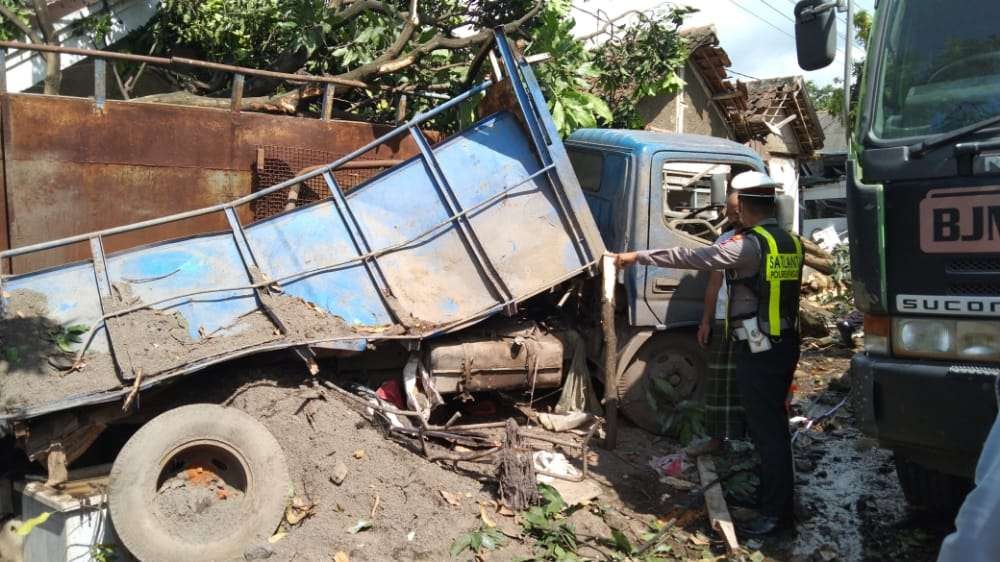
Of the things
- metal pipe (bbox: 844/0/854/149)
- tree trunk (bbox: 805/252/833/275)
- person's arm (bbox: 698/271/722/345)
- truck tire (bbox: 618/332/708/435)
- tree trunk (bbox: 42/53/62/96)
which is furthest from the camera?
tree trunk (bbox: 805/252/833/275)

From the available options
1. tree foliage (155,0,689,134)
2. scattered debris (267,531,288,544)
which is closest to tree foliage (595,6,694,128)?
tree foliage (155,0,689,134)

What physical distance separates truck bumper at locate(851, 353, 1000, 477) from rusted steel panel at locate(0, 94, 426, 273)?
466cm

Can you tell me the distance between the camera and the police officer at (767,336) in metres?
3.92

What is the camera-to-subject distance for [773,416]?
3951mm

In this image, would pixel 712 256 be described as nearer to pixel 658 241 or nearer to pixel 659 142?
pixel 658 241

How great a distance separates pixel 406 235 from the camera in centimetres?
483

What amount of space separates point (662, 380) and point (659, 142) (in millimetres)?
1636

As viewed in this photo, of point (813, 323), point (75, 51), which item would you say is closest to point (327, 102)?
point (75, 51)

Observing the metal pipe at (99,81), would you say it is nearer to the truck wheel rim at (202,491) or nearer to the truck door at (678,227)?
the truck wheel rim at (202,491)

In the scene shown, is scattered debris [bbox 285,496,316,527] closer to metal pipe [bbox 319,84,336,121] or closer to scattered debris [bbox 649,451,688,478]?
scattered debris [bbox 649,451,688,478]

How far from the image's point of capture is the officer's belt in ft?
12.8

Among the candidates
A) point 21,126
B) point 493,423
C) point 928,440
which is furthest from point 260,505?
point 21,126

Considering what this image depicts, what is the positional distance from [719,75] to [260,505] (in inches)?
506

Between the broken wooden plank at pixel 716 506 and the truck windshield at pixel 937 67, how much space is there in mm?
1965
